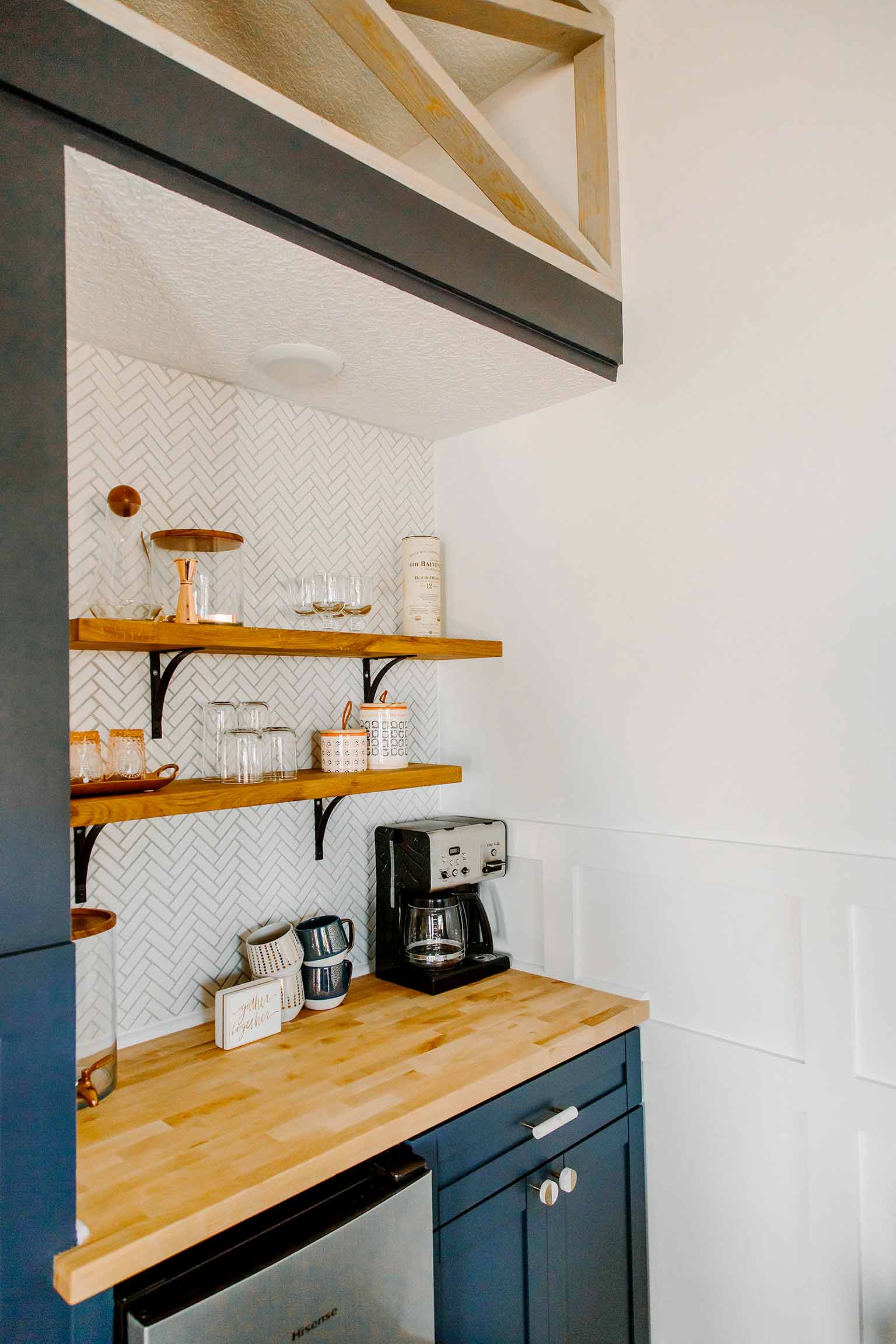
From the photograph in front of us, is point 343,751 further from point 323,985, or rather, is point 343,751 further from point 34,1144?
point 34,1144

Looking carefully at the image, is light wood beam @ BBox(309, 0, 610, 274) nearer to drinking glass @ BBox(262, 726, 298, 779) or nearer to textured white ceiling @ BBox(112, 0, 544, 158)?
textured white ceiling @ BBox(112, 0, 544, 158)

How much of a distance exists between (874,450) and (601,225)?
79cm

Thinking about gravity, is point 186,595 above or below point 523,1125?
above

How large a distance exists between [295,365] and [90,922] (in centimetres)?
112

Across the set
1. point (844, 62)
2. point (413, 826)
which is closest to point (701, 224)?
point (844, 62)

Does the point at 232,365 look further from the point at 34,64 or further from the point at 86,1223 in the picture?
the point at 86,1223

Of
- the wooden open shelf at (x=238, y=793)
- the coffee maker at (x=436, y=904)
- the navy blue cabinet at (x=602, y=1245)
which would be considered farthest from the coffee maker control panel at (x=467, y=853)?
the navy blue cabinet at (x=602, y=1245)

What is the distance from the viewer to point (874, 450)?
1507 millimetres

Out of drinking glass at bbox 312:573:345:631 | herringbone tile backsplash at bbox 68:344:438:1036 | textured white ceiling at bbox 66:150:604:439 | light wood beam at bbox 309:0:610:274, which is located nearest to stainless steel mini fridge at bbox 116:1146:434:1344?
herringbone tile backsplash at bbox 68:344:438:1036

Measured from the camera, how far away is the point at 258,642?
5.10ft

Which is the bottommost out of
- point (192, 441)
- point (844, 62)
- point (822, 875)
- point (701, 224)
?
point (822, 875)

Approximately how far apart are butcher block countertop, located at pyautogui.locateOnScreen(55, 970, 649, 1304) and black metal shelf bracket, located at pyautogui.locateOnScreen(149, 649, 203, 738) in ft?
2.03

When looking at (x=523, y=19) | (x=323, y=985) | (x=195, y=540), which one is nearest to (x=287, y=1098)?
(x=323, y=985)

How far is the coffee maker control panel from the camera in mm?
1922
